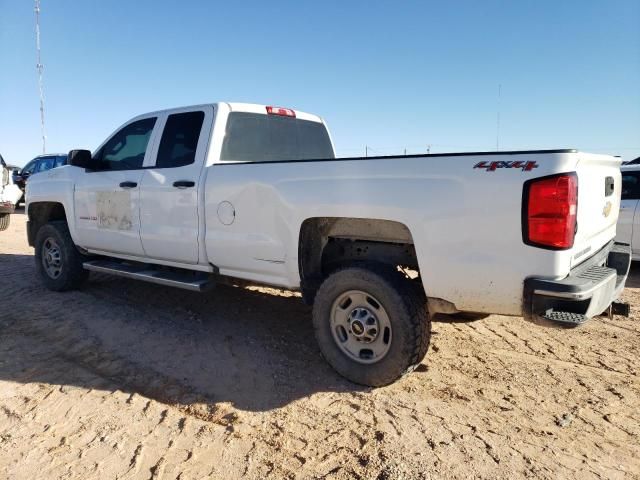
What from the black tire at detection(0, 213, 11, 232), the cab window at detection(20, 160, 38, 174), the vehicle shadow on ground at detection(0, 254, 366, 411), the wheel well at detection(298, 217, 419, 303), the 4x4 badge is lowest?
the vehicle shadow on ground at detection(0, 254, 366, 411)

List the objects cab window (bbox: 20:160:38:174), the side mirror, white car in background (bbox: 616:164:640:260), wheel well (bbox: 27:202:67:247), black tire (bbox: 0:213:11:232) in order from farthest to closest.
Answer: cab window (bbox: 20:160:38:174) → black tire (bbox: 0:213:11:232) → white car in background (bbox: 616:164:640:260) → wheel well (bbox: 27:202:67:247) → the side mirror

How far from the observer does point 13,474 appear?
99.3 inches

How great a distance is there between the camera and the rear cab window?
463 cm

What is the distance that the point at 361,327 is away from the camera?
3.42m

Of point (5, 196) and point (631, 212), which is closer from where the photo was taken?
point (631, 212)

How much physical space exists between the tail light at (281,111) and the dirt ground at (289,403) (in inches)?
84.2

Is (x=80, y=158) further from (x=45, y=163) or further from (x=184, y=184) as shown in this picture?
(x=45, y=163)

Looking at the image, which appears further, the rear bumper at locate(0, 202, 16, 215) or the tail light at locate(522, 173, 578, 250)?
the rear bumper at locate(0, 202, 16, 215)

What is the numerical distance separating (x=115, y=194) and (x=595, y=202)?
4.45 meters

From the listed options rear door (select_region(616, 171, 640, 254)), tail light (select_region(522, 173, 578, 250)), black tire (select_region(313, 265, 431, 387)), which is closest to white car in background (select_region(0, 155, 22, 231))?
black tire (select_region(313, 265, 431, 387))

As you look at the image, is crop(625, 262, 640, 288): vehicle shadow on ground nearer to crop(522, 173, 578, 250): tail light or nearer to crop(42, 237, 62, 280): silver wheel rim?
crop(522, 173, 578, 250): tail light

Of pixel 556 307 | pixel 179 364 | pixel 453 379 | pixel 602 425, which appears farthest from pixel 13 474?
pixel 602 425

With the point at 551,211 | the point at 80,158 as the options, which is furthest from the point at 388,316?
the point at 80,158

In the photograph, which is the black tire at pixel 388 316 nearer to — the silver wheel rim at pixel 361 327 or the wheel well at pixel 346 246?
the silver wheel rim at pixel 361 327
